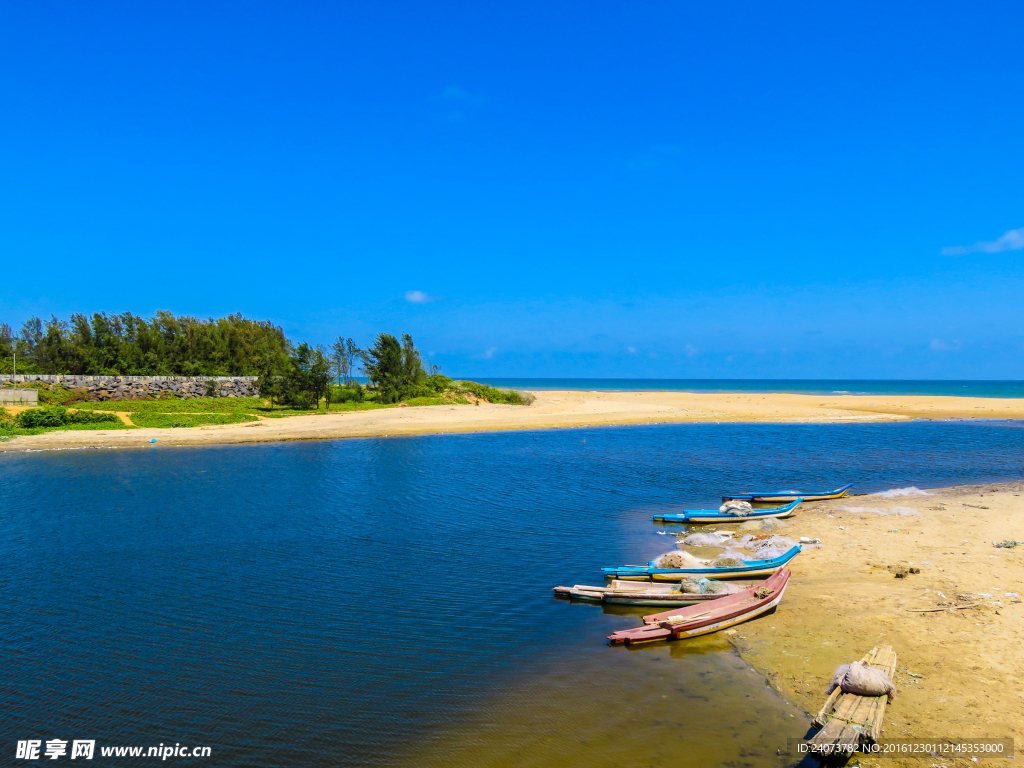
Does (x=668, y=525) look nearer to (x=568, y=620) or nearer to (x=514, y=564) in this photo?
(x=514, y=564)

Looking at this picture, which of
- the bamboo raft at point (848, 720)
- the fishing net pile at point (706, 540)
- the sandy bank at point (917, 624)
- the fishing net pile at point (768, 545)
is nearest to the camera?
the bamboo raft at point (848, 720)

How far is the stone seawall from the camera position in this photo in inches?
1941

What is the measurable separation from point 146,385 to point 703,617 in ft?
186

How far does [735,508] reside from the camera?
63.3 feet

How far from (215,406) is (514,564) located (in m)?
42.2

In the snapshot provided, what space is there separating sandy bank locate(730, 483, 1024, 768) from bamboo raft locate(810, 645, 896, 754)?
386 millimetres

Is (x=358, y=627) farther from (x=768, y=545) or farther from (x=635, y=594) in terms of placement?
(x=768, y=545)

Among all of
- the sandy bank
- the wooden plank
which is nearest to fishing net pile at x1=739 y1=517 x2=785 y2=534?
the sandy bank

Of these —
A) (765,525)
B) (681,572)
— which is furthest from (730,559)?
(765,525)

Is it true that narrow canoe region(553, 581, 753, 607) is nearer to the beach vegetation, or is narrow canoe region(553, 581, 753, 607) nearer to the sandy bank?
the sandy bank

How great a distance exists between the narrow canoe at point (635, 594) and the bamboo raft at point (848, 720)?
3.87 metres

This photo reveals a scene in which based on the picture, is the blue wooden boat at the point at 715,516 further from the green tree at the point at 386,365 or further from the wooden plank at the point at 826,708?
the green tree at the point at 386,365

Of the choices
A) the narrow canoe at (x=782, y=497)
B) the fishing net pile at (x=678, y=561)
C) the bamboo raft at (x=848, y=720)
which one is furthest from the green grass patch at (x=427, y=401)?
the bamboo raft at (x=848, y=720)

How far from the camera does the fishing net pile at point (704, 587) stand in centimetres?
1170
